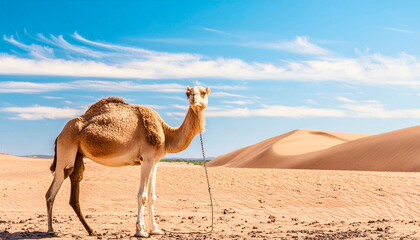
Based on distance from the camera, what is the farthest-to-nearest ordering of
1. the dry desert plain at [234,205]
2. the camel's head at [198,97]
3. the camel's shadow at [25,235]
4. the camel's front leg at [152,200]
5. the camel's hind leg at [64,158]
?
the dry desert plain at [234,205] < the camel's shadow at [25,235] < the camel's front leg at [152,200] < the camel's hind leg at [64,158] < the camel's head at [198,97]

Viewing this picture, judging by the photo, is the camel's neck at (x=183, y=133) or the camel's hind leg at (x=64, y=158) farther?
the camel's neck at (x=183, y=133)

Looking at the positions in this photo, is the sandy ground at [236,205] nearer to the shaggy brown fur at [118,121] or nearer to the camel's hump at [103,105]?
the shaggy brown fur at [118,121]

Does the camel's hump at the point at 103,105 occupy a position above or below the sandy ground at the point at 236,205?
above

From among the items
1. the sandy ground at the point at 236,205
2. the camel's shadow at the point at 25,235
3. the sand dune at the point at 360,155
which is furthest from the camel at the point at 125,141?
the sand dune at the point at 360,155

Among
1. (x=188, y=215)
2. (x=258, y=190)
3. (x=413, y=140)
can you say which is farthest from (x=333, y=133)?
(x=188, y=215)

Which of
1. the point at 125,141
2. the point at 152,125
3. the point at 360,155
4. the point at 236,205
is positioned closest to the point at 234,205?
the point at 236,205

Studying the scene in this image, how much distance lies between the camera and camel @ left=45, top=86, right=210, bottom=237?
10.3 metres

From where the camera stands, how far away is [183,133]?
35.6 feet

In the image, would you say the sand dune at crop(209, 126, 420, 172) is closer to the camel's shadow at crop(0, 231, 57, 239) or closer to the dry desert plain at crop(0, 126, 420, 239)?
the dry desert plain at crop(0, 126, 420, 239)

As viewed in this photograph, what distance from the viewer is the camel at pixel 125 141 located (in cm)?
1030

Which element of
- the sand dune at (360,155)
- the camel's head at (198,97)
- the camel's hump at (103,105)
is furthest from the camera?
the sand dune at (360,155)

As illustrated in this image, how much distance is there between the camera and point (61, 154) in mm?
10570

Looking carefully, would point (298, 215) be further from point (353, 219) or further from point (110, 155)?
point (110, 155)

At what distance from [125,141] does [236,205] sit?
9.17 metres
